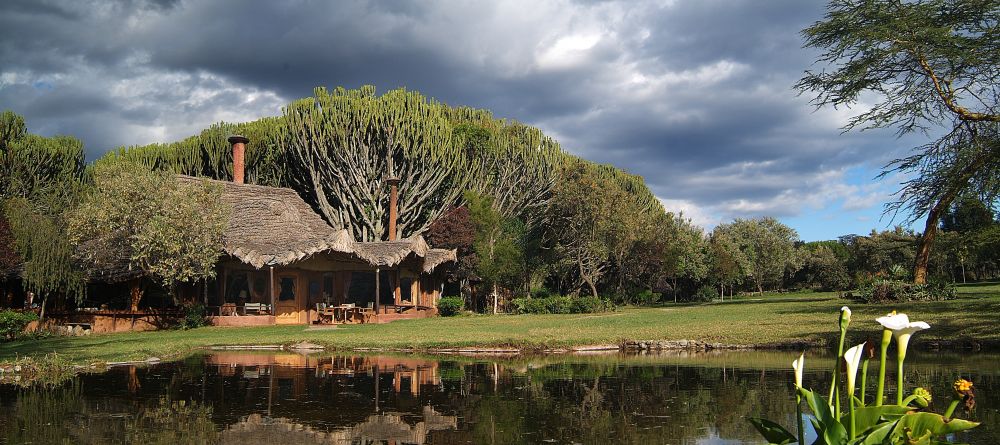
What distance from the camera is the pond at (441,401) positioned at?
7.58 m

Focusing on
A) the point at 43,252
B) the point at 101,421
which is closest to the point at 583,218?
the point at 43,252

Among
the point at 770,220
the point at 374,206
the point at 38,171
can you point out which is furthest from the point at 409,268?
the point at 770,220

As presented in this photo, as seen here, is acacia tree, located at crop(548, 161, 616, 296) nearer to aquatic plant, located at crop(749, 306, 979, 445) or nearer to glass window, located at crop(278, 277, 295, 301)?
glass window, located at crop(278, 277, 295, 301)

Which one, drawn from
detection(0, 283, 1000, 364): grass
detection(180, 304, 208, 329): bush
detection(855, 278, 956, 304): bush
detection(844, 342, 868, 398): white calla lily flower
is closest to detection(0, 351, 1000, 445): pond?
detection(0, 283, 1000, 364): grass

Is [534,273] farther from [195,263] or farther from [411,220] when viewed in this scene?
[195,263]

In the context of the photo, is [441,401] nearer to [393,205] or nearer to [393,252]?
[393,252]

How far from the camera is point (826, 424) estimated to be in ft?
12.0

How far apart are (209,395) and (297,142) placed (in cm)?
2964

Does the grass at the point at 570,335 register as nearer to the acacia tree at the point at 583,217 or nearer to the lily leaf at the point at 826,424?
the lily leaf at the point at 826,424

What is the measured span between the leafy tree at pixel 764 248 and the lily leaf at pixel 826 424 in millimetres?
60696

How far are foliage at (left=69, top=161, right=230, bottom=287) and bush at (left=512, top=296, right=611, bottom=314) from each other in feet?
46.9

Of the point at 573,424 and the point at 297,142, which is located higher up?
the point at 297,142

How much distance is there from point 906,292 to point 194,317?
2640 centimetres

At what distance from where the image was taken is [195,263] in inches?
1019
